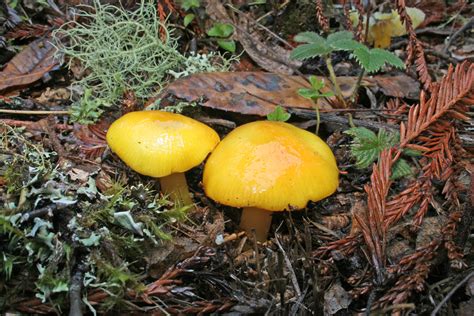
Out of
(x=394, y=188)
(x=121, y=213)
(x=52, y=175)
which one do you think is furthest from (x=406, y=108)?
(x=52, y=175)

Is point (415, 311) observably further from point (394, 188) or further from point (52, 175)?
point (52, 175)

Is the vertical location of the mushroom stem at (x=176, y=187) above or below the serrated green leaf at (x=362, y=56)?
below

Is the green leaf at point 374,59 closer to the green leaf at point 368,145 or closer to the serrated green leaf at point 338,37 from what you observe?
the serrated green leaf at point 338,37

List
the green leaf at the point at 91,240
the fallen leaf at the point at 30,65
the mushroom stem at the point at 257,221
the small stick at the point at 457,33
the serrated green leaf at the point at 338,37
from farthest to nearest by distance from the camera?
1. the small stick at the point at 457,33
2. the fallen leaf at the point at 30,65
3. the serrated green leaf at the point at 338,37
4. the mushroom stem at the point at 257,221
5. the green leaf at the point at 91,240

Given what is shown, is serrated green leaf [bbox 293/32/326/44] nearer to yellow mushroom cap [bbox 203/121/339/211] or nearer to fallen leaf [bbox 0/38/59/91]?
yellow mushroom cap [bbox 203/121/339/211]

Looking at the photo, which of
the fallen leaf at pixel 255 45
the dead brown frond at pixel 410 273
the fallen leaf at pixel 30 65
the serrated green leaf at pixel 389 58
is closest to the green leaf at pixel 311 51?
the serrated green leaf at pixel 389 58

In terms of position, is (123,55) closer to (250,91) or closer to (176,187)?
(250,91)

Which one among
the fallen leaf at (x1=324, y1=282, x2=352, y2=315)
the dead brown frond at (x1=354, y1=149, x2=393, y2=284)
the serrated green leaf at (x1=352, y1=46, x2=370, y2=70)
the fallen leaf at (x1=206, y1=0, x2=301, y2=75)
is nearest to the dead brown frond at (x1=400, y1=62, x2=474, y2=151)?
the dead brown frond at (x1=354, y1=149, x2=393, y2=284)
